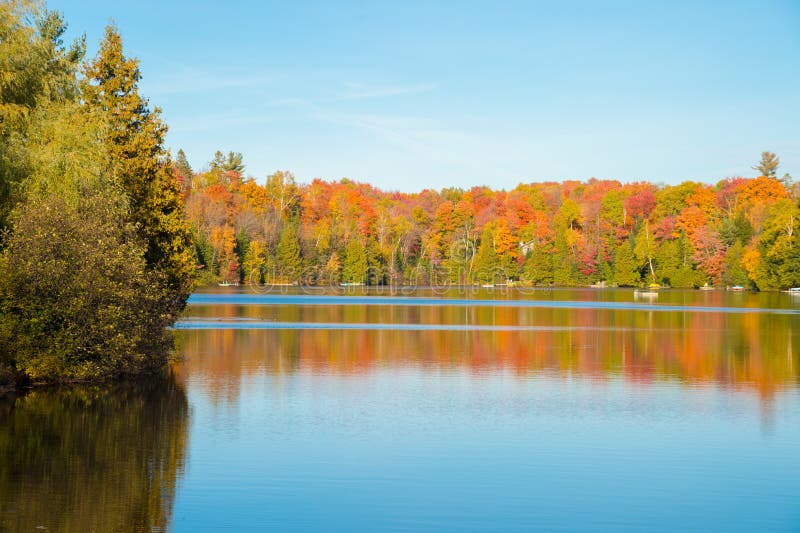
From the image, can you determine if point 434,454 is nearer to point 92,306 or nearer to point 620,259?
point 92,306

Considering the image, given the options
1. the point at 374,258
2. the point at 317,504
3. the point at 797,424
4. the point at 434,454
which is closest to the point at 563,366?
the point at 797,424

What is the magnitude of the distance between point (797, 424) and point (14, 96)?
23117 millimetres

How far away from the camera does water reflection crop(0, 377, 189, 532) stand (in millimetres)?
11805

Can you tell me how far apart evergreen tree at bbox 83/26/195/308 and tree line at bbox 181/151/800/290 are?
79823 millimetres

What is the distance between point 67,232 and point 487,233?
11024cm

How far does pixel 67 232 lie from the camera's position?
23094 mm

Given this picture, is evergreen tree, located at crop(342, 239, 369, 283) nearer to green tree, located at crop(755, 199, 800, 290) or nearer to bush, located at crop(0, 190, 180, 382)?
green tree, located at crop(755, 199, 800, 290)

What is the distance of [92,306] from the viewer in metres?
23.0

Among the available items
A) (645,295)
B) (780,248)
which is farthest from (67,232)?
(780,248)

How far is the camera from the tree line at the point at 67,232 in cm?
2227

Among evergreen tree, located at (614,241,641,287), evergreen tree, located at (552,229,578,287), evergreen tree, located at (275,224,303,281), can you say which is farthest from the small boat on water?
evergreen tree, located at (275,224,303,281)

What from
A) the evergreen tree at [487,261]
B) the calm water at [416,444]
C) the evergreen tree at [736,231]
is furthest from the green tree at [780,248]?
the calm water at [416,444]

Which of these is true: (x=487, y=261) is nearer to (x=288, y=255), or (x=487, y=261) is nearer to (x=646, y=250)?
(x=646, y=250)

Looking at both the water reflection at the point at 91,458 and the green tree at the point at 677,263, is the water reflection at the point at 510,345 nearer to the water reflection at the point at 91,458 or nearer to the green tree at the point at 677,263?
the water reflection at the point at 91,458
